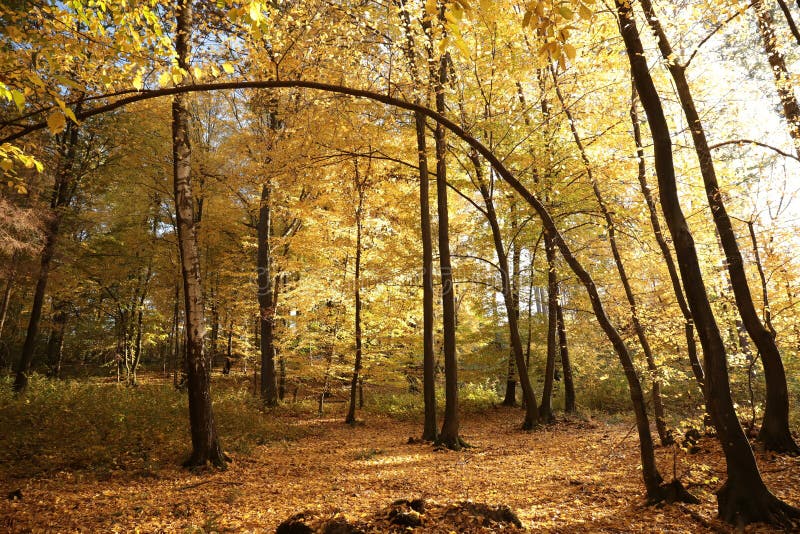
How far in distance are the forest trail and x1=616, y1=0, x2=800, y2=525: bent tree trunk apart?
33cm

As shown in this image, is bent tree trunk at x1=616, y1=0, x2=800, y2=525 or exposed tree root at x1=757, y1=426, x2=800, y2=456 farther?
exposed tree root at x1=757, y1=426, x2=800, y2=456

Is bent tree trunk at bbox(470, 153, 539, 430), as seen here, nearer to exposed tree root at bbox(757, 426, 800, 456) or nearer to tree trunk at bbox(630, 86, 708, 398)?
tree trunk at bbox(630, 86, 708, 398)

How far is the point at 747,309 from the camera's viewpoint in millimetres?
6047

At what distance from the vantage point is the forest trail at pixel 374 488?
169 inches

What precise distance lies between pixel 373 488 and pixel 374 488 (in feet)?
0.05

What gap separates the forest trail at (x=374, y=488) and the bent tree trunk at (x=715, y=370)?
1.08 ft

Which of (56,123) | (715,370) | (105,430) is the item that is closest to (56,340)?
(105,430)

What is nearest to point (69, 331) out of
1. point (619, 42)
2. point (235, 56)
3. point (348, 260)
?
point (348, 260)

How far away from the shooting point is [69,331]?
A: 2092 centimetres

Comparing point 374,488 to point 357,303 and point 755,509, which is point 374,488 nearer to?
point 755,509

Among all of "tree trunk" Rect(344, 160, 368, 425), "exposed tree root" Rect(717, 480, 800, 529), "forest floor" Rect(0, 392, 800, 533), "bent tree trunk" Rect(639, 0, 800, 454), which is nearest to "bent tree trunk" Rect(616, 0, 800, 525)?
"exposed tree root" Rect(717, 480, 800, 529)

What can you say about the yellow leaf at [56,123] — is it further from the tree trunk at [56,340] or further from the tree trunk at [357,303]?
the tree trunk at [56,340]

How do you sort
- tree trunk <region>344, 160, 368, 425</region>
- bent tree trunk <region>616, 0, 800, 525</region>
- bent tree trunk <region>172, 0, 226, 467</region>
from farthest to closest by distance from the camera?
tree trunk <region>344, 160, 368, 425</region> < bent tree trunk <region>172, 0, 226, 467</region> < bent tree trunk <region>616, 0, 800, 525</region>

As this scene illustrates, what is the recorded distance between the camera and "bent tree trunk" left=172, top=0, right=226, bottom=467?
6.68m
